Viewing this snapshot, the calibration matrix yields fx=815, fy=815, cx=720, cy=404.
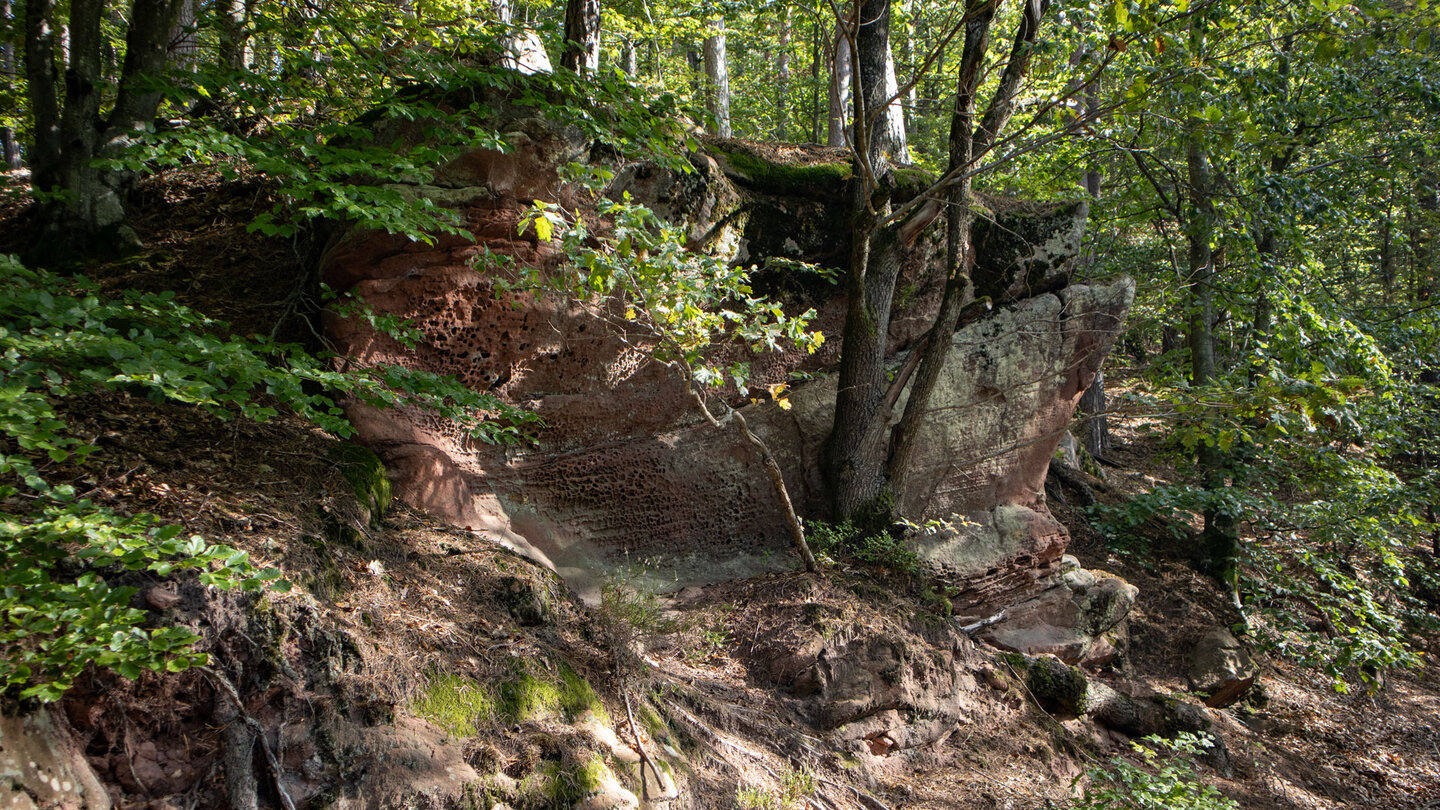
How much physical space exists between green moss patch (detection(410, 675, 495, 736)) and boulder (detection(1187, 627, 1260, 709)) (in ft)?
26.0

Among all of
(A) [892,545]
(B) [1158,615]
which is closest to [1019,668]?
(A) [892,545]

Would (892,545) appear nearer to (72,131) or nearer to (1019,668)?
(1019,668)

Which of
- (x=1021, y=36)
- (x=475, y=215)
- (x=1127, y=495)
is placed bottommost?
(x=1127, y=495)

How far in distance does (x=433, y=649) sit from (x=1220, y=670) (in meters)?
8.34

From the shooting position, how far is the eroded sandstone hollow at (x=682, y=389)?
20.5ft

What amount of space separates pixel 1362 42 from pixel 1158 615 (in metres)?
→ 7.26

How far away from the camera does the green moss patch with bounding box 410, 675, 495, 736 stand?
3.95 meters

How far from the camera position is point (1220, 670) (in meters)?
8.73

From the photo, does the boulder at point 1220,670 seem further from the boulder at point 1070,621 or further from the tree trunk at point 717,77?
the tree trunk at point 717,77

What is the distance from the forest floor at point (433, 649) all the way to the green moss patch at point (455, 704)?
0.19 feet

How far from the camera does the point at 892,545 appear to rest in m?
7.29

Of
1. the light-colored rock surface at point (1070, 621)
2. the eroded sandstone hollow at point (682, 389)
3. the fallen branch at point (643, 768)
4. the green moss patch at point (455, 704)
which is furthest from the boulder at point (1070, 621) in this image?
the green moss patch at point (455, 704)

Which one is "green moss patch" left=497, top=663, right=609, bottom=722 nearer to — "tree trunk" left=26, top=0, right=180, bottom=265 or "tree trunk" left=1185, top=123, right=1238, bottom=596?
"tree trunk" left=26, top=0, right=180, bottom=265

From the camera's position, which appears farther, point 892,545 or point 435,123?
point 892,545
